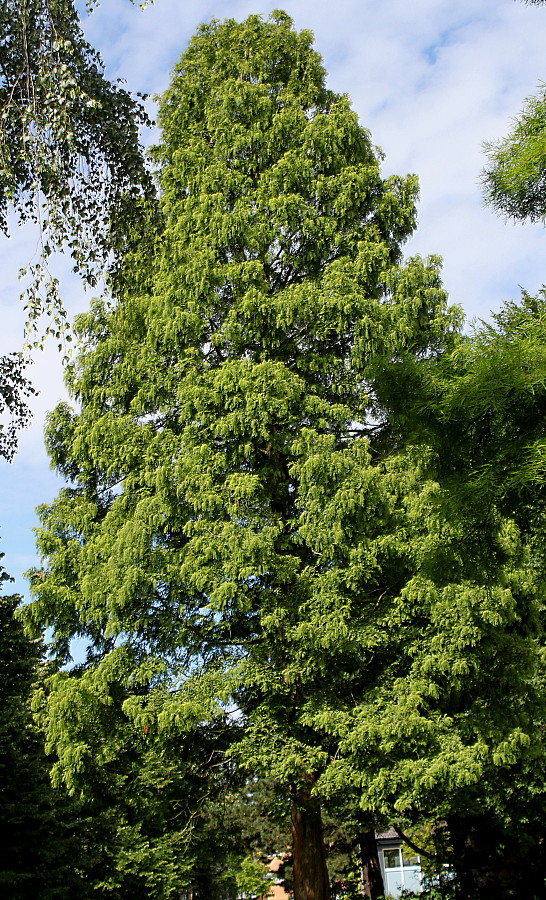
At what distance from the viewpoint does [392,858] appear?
104ft

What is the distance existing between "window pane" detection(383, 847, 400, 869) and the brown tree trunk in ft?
84.9

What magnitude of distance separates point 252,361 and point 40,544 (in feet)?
10.8

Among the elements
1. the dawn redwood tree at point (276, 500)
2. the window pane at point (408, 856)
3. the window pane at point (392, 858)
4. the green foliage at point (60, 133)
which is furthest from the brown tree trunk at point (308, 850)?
the window pane at point (392, 858)

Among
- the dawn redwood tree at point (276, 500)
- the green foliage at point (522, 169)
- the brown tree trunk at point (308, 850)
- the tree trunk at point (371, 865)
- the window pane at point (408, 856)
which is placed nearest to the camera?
the green foliage at point (522, 169)

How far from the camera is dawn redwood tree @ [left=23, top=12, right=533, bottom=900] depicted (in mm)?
7859

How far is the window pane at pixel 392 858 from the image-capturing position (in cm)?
3134

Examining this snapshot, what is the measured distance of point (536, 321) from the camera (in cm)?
507

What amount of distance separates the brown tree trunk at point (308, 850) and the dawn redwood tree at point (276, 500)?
23mm

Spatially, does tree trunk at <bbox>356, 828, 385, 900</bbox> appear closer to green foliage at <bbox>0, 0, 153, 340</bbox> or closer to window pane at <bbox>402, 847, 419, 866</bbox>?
window pane at <bbox>402, 847, 419, 866</bbox>

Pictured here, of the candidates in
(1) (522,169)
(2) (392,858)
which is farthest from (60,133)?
(2) (392,858)

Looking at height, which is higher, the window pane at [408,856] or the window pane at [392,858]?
the window pane at [408,856]

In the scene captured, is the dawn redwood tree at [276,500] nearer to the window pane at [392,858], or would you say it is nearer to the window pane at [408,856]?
the window pane at [408,856]

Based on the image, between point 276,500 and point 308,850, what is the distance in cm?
392

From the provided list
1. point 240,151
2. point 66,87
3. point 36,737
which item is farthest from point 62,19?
point 36,737
